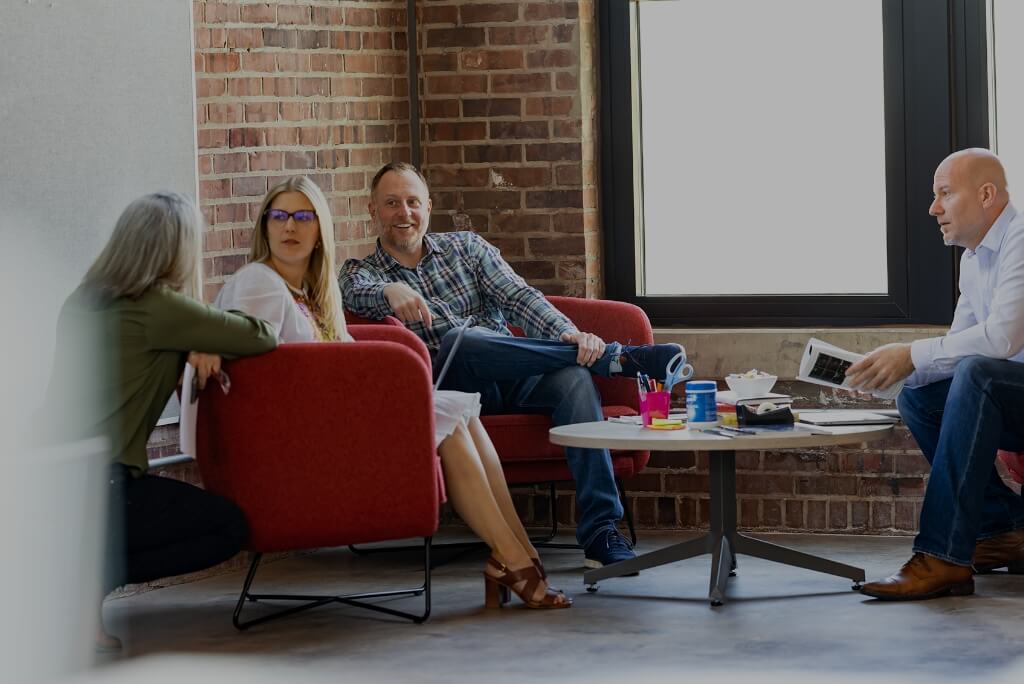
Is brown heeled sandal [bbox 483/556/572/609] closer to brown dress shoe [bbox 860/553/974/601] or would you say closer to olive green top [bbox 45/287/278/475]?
brown dress shoe [bbox 860/553/974/601]

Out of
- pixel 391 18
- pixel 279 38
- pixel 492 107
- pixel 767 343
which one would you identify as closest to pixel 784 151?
pixel 767 343

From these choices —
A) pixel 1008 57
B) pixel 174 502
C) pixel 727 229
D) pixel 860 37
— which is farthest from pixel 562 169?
pixel 174 502

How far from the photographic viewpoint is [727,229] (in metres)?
5.80

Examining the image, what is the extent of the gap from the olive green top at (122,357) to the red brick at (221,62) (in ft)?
4.33

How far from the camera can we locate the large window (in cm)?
552

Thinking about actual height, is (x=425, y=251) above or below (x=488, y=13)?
below

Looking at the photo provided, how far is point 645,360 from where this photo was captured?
4.84 meters

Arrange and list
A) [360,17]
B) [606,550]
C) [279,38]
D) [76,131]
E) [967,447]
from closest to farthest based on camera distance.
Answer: [967,447] < [76,131] < [606,550] < [279,38] < [360,17]

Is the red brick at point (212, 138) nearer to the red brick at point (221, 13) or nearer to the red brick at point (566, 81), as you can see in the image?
the red brick at point (221, 13)

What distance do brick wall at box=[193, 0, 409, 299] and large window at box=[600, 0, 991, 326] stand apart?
Result: 2.72 feet

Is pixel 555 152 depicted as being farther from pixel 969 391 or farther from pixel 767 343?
pixel 969 391

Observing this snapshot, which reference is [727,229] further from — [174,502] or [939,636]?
[174,502]

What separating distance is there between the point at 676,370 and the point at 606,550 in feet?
1.90

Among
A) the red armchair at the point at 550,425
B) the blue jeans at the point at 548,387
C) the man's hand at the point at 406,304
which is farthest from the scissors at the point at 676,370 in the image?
the man's hand at the point at 406,304
